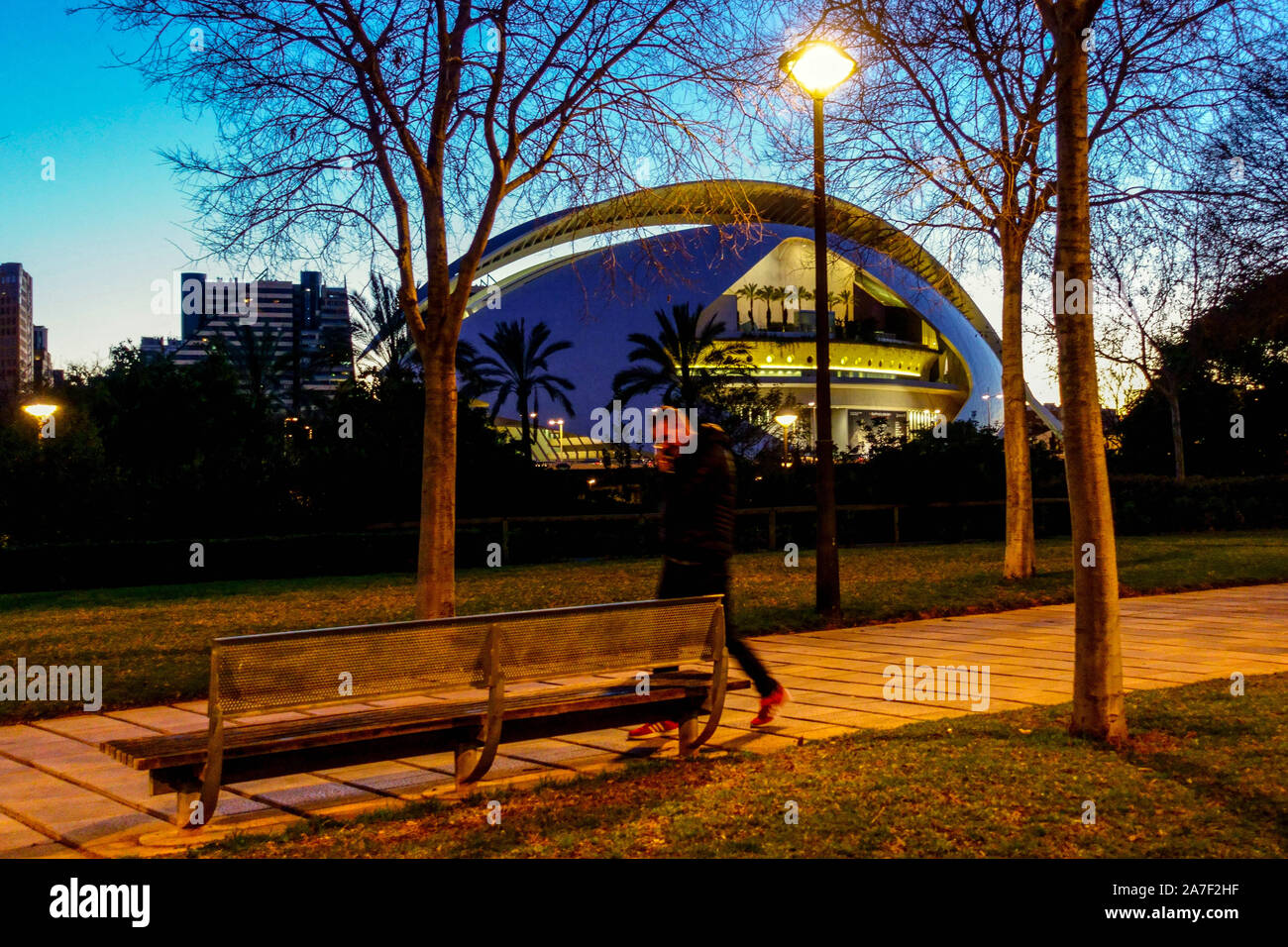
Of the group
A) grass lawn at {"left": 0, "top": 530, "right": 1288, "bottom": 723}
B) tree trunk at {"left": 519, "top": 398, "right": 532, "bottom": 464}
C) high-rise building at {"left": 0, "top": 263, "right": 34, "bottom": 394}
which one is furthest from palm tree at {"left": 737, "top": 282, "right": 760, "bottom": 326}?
high-rise building at {"left": 0, "top": 263, "right": 34, "bottom": 394}

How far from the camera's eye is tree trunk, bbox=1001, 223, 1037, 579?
14.8 m

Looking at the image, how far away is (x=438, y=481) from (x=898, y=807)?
17.1 feet

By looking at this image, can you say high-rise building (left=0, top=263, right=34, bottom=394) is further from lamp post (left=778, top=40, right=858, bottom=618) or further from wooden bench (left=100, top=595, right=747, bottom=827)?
wooden bench (left=100, top=595, right=747, bottom=827)

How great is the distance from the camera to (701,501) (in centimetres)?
654

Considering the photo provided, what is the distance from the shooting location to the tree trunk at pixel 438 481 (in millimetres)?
8930

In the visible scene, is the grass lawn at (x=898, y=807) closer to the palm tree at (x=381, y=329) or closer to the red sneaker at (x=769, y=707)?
the red sneaker at (x=769, y=707)

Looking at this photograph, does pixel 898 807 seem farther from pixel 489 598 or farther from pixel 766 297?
pixel 766 297

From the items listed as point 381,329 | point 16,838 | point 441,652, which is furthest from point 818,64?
point 381,329

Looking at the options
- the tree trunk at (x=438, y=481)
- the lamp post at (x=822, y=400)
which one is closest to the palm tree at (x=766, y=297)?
the lamp post at (x=822, y=400)

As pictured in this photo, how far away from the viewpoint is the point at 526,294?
59.8 meters

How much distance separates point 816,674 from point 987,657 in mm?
1667

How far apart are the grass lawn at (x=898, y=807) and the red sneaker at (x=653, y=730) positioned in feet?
2.22
